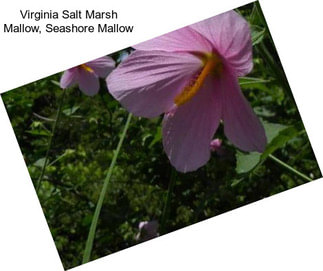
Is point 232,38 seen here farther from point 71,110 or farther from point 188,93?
point 71,110

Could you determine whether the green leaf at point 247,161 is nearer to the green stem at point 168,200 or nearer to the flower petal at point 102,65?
the green stem at point 168,200

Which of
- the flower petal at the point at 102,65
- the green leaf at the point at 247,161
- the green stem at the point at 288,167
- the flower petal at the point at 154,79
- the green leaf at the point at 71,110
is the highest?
the flower petal at the point at 154,79

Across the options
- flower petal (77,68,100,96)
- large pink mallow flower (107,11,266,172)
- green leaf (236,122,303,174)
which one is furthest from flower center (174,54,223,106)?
flower petal (77,68,100,96)

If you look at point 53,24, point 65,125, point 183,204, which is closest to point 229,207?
point 183,204

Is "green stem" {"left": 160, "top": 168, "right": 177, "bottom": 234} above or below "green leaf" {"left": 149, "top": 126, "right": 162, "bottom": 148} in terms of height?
below

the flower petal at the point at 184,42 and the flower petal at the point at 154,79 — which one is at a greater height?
the flower petal at the point at 184,42

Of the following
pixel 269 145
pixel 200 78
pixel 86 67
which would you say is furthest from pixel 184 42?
pixel 86 67

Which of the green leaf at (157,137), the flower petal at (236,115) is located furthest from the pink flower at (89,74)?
the flower petal at (236,115)

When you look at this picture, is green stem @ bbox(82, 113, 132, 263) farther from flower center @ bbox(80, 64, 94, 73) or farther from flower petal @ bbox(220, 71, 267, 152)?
flower petal @ bbox(220, 71, 267, 152)
